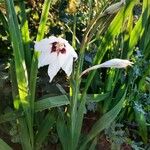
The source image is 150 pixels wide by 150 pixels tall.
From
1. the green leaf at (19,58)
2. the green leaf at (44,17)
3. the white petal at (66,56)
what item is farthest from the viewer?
the green leaf at (44,17)

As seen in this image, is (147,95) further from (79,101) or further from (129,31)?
(79,101)

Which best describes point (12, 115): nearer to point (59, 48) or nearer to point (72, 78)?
point (72, 78)

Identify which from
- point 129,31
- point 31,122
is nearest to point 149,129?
point 129,31

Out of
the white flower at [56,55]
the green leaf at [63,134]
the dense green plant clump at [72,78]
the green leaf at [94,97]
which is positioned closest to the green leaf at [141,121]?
the dense green plant clump at [72,78]

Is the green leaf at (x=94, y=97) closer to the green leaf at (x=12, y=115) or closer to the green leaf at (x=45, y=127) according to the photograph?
the green leaf at (x=45, y=127)

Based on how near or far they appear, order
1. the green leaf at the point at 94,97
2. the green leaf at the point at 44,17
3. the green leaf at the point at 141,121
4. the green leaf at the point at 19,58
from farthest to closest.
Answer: the green leaf at the point at 141,121, the green leaf at the point at 94,97, the green leaf at the point at 44,17, the green leaf at the point at 19,58

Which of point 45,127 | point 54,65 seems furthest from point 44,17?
point 45,127
